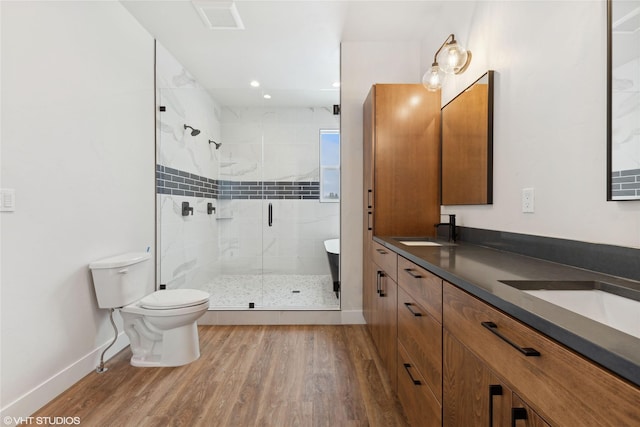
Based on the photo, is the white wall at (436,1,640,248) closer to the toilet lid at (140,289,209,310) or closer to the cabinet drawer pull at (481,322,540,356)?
the cabinet drawer pull at (481,322,540,356)

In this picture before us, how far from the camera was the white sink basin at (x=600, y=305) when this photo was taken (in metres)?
0.81

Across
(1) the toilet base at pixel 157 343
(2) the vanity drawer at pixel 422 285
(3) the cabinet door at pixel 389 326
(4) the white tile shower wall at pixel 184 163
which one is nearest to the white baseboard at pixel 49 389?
(1) the toilet base at pixel 157 343

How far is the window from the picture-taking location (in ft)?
10.3

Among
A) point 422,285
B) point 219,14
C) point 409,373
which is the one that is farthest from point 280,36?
point 409,373

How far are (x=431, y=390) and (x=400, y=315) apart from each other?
497mm

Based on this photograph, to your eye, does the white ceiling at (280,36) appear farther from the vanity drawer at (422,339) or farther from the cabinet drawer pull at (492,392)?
the cabinet drawer pull at (492,392)

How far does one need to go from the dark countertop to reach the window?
64.3 inches

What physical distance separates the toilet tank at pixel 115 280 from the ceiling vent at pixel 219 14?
1.90m

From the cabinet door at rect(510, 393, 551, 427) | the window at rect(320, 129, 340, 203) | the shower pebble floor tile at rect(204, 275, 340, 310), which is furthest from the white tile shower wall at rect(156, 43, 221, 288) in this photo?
the cabinet door at rect(510, 393, 551, 427)

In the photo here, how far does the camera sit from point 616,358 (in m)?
0.46

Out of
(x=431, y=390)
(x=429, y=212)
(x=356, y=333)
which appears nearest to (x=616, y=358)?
(x=431, y=390)

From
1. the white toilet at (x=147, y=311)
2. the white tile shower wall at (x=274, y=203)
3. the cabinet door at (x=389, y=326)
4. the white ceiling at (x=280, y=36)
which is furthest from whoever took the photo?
the white tile shower wall at (x=274, y=203)

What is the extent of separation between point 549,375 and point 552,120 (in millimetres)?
1163

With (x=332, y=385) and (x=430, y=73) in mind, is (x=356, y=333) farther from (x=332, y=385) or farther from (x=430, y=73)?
(x=430, y=73)
